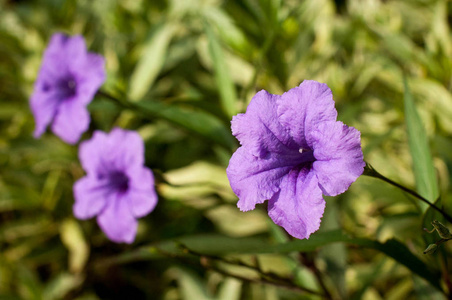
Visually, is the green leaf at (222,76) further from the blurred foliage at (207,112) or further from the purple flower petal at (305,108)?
the purple flower petal at (305,108)

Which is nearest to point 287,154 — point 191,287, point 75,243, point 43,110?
point 43,110

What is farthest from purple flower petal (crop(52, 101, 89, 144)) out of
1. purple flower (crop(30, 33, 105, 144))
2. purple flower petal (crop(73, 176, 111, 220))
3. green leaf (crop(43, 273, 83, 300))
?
green leaf (crop(43, 273, 83, 300))

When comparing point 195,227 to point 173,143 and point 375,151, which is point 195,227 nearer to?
point 173,143

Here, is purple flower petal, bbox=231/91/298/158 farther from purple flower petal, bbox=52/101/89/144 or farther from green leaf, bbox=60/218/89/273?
green leaf, bbox=60/218/89/273

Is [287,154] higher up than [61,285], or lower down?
higher up

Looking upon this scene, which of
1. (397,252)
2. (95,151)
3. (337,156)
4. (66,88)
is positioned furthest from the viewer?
(66,88)

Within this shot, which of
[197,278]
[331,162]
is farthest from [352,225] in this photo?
[331,162]

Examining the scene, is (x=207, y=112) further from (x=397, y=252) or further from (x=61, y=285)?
(x=61, y=285)
